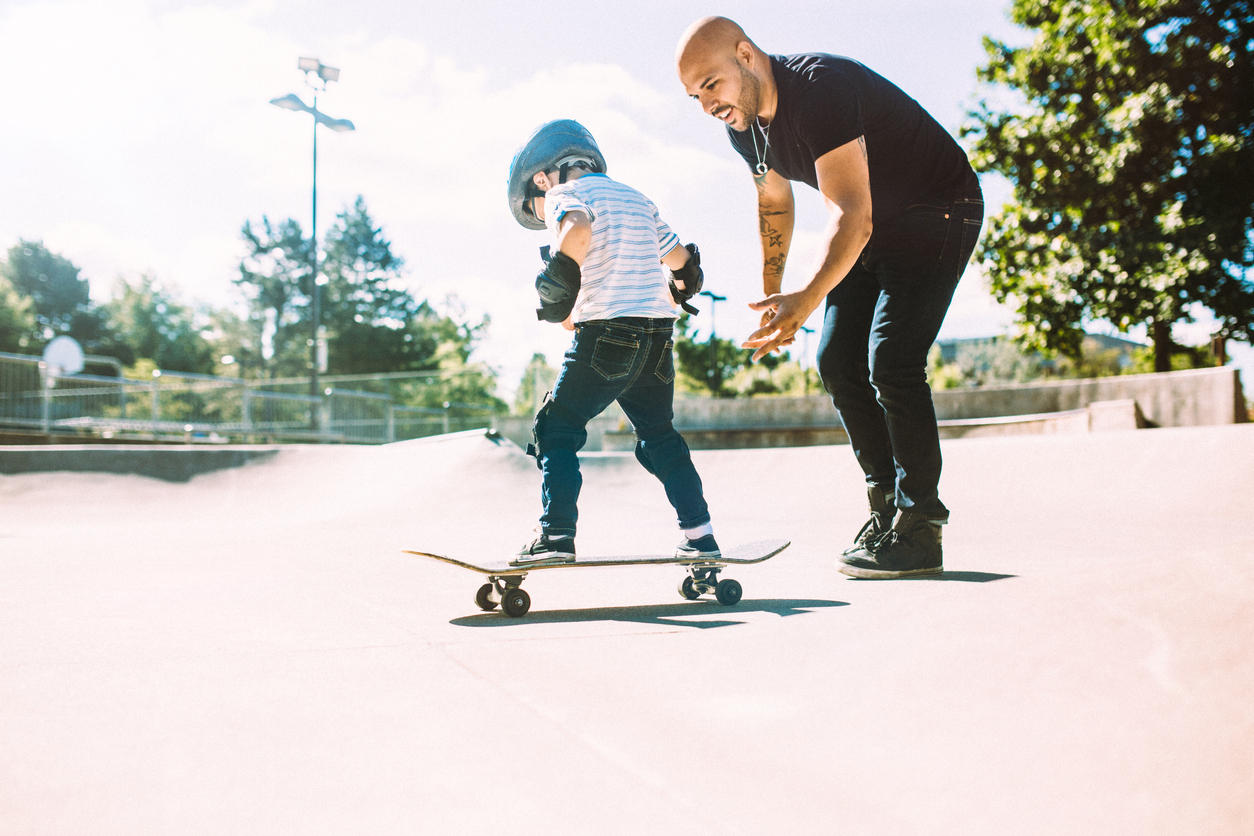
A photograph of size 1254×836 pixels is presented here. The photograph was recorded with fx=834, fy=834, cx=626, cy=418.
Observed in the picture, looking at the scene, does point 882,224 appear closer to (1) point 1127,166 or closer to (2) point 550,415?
(2) point 550,415

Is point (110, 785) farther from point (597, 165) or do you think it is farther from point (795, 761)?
point (597, 165)

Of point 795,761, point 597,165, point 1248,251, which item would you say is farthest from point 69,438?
point 1248,251

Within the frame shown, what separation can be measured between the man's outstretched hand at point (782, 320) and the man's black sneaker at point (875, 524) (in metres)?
1.05

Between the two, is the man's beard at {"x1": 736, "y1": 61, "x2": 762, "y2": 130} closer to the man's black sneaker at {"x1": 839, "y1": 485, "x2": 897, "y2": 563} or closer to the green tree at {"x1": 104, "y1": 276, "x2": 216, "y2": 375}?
the man's black sneaker at {"x1": 839, "y1": 485, "x2": 897, "y2": 563}

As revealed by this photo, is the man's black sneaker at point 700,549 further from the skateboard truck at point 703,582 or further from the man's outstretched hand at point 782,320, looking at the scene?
the man's outstretched hand at point 782,320

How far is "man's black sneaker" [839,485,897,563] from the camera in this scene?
299 cm

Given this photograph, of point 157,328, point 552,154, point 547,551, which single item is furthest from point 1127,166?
point 157,328

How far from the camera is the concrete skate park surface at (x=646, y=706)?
1.02 metres

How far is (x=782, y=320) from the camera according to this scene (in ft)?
7.36

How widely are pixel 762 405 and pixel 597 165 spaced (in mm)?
13785

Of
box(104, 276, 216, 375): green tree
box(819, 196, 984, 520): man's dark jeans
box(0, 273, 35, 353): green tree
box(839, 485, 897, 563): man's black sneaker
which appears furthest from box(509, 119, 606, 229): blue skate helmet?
box(104, 276, 216, 375): green tree

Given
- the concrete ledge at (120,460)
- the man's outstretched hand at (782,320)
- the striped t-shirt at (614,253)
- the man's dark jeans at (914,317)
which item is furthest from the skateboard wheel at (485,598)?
the concrete ledge at (120,460)

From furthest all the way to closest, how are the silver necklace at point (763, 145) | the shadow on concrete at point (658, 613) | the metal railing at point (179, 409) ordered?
the metal railing at point (179, 409), the silver necklace at point (763, 145), the shadow on concrete at point (658, 613)

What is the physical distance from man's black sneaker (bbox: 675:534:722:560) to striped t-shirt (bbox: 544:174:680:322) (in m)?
0.76
